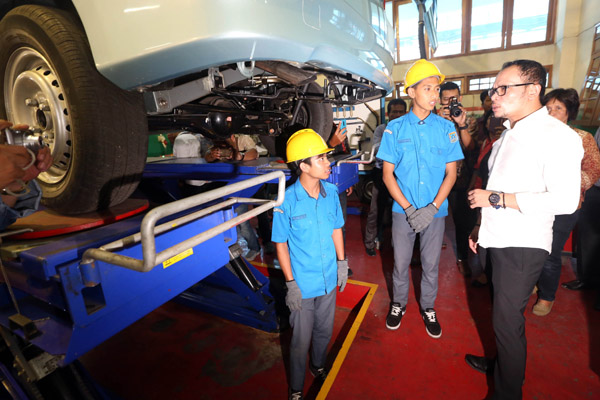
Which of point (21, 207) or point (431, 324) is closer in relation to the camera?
point (21, 207)

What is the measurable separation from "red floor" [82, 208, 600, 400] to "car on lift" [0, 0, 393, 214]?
1412 mm

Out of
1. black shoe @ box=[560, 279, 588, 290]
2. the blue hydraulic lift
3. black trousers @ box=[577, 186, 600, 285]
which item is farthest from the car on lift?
black shoe @ box=[560, 279, 588, 290]

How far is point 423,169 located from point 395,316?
46.1 inches

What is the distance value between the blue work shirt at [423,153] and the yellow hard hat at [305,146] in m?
0.77

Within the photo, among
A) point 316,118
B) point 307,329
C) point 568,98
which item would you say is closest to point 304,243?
point 307,329

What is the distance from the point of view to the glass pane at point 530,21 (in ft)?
23.5

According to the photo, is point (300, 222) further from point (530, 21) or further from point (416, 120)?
point (530, 21)

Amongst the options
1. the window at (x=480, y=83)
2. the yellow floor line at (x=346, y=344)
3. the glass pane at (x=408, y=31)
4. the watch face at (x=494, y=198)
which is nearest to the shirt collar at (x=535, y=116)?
the watch face at (x=494, y=198)

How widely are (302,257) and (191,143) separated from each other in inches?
112

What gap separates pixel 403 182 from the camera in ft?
7.30

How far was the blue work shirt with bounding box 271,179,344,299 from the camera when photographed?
1.71m

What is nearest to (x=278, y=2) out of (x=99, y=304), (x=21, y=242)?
(x=99, y=304)

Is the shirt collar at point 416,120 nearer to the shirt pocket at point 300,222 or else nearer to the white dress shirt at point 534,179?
the white dress shirt at point 534,179

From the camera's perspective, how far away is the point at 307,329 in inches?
68.7
